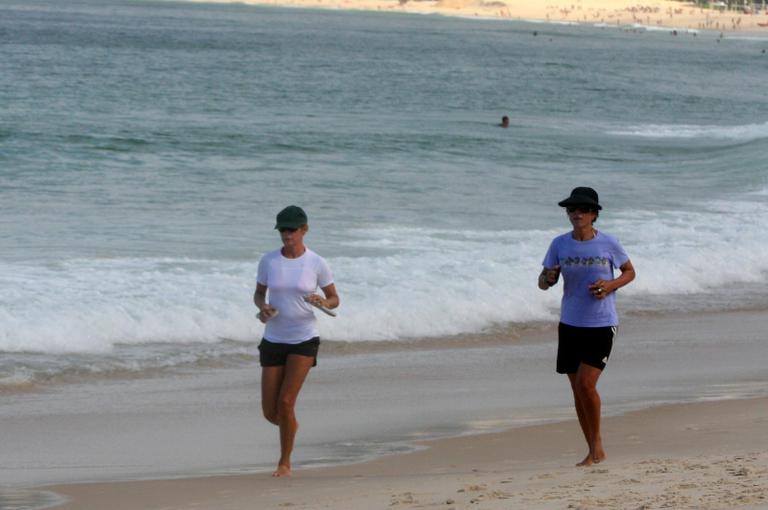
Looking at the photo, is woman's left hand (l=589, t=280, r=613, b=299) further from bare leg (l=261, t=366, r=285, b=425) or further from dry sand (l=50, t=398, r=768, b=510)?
bare leg (l=261, t=366, r=285, b=425)

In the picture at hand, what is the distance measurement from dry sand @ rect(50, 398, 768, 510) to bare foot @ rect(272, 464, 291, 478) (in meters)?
0.06

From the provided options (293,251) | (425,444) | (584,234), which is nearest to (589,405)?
(584,234)

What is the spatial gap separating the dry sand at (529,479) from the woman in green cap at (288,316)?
0.39m

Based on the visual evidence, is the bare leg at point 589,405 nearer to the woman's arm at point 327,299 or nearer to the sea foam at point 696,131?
the woman's arm at point 327,299

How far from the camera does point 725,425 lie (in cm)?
827

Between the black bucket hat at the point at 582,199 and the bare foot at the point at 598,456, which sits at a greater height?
the black bucket hat at the point at 582,199

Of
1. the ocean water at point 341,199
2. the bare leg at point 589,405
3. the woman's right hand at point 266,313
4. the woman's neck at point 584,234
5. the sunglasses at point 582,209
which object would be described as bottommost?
the bare leg at point 589,405

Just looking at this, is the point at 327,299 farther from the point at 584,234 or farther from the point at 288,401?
the point at 584,234

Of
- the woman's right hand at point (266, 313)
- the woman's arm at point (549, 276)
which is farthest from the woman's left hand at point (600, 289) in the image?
the woman's right hand at point (266, 313)

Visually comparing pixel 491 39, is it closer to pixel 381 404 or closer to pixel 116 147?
pixel 116 147

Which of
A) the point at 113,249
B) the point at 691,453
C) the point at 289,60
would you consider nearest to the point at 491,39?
the point at 289,60

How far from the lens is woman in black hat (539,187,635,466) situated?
23.2ft

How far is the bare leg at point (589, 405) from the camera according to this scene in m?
7.12

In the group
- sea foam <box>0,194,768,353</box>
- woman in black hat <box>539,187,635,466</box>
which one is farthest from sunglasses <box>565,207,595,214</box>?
sea foam <box>0,194,768,353</box>
